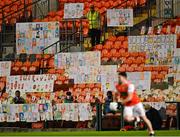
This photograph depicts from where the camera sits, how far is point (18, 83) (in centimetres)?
3406

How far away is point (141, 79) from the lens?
3222cm

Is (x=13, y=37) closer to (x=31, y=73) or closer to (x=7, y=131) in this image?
(x=31, y=73)

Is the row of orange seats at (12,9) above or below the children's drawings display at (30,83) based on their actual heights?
above

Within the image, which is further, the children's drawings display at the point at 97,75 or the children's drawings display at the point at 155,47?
the children's drawings display at the point at 97,75

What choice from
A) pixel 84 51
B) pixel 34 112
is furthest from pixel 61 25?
pixel 34 112

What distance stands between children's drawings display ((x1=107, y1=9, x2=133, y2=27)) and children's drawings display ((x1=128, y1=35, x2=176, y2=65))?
112 centimetres

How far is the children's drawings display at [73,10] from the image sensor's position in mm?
36469

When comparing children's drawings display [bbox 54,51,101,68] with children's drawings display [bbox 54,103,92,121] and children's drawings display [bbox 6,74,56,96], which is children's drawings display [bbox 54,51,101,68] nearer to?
children's drawings display [bbox 6,74,56,96]

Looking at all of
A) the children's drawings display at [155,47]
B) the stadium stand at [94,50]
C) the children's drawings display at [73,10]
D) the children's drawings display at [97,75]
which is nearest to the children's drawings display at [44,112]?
the stadium stand at [94,50]

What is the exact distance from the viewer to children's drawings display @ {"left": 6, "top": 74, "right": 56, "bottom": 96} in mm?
33594

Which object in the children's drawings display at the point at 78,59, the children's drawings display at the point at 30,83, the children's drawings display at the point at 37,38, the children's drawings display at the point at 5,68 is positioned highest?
the children's drawings display at the point at 37,38

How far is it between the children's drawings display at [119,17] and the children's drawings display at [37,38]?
2.53 metres

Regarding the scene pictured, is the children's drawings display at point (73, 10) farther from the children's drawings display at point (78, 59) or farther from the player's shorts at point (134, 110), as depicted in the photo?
the player's shorts at point (134, 110)

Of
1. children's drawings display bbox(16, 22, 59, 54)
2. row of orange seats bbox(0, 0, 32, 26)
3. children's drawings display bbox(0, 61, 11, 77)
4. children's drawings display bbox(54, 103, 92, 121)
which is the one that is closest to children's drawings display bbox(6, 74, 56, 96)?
children's drawings display bbox(0, 61, 11, 77)
